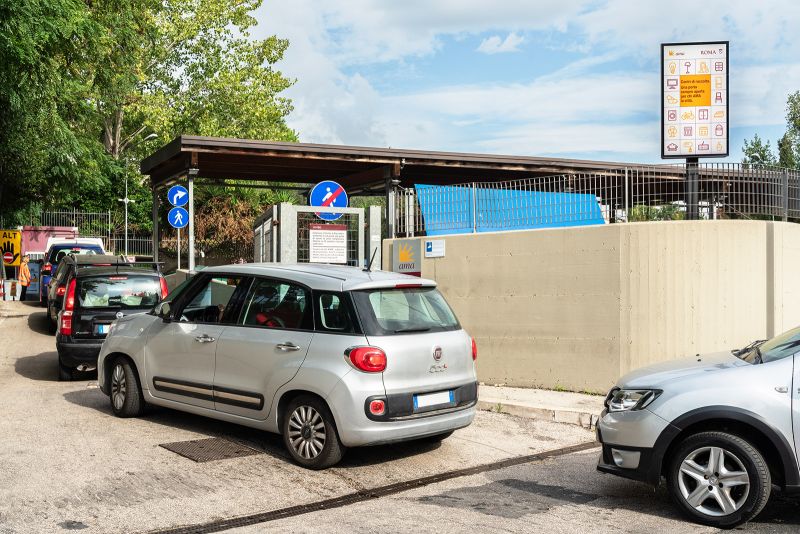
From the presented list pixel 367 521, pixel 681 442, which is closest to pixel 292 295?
pixel 367 521

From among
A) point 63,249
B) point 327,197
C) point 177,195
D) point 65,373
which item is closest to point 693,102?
point 327,197

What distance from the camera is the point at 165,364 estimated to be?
26.7 feet

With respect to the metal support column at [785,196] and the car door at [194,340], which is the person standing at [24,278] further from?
the metal support column at [785,196]

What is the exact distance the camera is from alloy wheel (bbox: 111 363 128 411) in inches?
344

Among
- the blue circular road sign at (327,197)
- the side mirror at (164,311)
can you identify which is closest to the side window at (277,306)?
the side mirror at (164,311)

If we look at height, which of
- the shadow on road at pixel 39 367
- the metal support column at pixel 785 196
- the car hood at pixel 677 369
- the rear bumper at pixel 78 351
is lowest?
the shadow on road at pixel 39 367

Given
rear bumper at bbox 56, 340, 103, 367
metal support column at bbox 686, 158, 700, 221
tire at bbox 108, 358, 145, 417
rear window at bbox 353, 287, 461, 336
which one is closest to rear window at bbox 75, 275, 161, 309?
rear bumper at bbox 56, 340, 103, 367

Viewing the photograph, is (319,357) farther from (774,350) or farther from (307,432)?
(774,350)

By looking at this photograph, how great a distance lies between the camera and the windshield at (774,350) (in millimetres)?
5500

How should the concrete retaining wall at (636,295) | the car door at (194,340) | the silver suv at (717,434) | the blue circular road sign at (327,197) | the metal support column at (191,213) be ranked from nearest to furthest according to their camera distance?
the silver suv at (717,434) → the car door at (194,340) → the concrete retaining wall at (636,295) → the blue circular road sign at (327,197) → the metal support column at (191,213)

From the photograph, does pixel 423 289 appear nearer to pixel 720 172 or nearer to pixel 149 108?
pixel 720 172

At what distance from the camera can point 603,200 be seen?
11.5m

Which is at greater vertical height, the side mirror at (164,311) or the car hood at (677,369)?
the side mirror at (164,311)

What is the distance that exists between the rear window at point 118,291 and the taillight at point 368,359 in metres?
6.26
